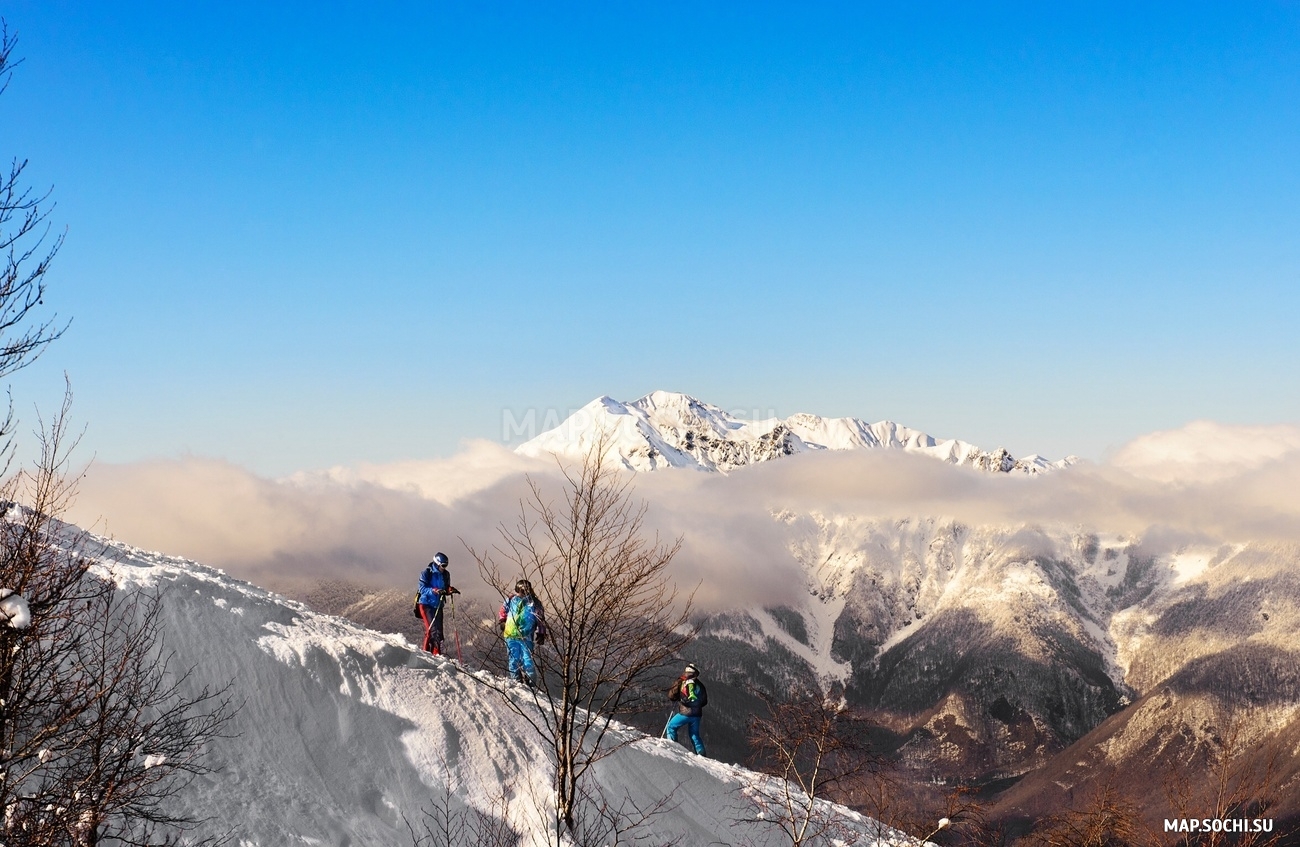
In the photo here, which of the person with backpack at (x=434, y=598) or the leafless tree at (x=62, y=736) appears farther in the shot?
the person with backpack at (x=434, y=598)

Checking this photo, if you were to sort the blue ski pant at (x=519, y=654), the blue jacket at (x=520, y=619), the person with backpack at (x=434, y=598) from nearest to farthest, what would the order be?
1. the blue ski pant at (x=519, y=654)
2. the blue jacket at (x=520, y=619)
3. the person with backpack at (x=434, y=598)

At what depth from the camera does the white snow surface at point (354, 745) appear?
1995cm

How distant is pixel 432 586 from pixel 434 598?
0.37 meters

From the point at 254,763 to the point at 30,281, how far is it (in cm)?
1085

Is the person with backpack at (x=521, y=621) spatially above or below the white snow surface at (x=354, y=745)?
above

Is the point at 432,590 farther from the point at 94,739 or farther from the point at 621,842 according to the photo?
the point at 94,739

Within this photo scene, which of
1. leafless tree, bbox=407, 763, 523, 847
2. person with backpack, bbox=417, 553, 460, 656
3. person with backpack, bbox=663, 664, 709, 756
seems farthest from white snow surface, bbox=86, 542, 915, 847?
person with backpack, bbox=663, 664, 709, 756

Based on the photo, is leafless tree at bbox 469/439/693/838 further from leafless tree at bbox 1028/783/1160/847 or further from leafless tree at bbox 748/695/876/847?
leafless tree at bbox 1028/783/1160/847

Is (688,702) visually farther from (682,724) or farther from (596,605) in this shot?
(596,605)

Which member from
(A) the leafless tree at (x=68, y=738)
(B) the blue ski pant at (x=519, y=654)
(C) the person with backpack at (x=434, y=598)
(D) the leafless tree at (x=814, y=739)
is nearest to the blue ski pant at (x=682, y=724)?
(B) the blue ski pant at (x=519, y=654)

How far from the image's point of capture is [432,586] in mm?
27375

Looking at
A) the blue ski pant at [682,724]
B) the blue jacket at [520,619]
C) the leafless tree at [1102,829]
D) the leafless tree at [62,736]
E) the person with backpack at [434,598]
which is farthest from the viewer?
the blue ski pant at [682,724]

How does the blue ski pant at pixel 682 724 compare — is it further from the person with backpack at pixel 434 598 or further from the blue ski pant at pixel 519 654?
the person with backpack at pixel 434 598

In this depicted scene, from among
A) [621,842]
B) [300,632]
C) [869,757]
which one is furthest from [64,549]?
[869,757]
